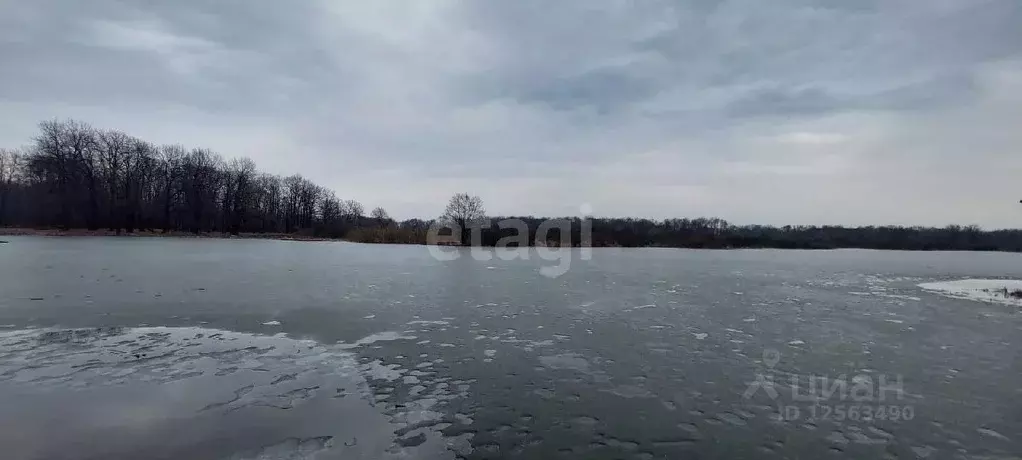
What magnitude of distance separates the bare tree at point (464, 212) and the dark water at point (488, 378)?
4744 cm

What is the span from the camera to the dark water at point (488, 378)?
4711 mm

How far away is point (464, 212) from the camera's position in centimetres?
6253

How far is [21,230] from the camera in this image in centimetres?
5125

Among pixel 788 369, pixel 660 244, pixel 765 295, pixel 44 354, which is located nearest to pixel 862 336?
pixel 788 369

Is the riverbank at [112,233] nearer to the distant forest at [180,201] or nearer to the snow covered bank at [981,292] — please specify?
the distant forest at [180,201]

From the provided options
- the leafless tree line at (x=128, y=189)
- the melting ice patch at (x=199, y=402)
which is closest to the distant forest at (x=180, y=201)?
the leafless tree line at (x=128, y=189)

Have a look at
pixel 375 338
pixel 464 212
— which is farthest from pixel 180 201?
pixel 375 338

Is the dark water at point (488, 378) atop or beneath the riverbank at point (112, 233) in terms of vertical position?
beneath

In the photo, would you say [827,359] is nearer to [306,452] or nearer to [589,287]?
[306,452]

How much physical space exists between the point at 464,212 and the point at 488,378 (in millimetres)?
56194

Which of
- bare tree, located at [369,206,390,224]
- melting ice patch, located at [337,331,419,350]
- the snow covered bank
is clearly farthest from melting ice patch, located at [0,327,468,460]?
bare tree, located at [369,206,390,224]

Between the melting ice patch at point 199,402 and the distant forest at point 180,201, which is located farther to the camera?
the distant forest at point 180,201

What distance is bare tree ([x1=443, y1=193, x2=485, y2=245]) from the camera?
61.2m

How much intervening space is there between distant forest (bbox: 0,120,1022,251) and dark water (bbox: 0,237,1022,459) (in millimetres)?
47591
